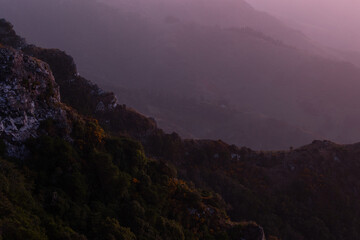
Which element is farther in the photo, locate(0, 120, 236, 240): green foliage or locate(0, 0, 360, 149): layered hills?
locate(0, 0, 360, 149): layered hills

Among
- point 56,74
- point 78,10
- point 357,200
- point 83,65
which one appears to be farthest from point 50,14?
point 357,200

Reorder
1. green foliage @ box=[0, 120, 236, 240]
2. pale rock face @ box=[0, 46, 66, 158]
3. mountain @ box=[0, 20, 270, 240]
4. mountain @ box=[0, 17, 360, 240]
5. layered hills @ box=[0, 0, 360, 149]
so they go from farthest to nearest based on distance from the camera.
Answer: layered hills @ box=[0, 0, 360, 149] < pale rock face @ box=[0, 46, 66, 158] < mountain @ box=[0, 17, 360, 240] < mountain @ box=[0, 20, 270, 240] < green foliage @ box=[0, 120, 236, 240]

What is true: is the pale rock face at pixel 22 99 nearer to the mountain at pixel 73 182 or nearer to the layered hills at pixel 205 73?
the mountain at pixel 73 182

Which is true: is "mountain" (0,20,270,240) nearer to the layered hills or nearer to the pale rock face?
the pale rock face

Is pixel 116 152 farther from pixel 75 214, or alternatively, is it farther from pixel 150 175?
pixel 75 214

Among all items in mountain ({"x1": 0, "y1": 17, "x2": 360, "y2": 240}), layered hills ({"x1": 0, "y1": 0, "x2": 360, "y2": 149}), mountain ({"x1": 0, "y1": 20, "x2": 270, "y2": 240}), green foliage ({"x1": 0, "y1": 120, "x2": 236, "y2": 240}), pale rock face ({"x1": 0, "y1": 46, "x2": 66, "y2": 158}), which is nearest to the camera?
green foliage ({"x1": 0, "y1": 120, "x2": 236, "y2": 240})

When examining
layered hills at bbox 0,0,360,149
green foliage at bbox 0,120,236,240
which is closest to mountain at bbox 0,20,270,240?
green foliage at bbox 0,120,236,240

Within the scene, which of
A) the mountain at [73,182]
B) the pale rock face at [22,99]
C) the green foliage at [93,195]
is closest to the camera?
the green foliage at [93,195]

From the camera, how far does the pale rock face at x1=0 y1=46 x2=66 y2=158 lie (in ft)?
33.0

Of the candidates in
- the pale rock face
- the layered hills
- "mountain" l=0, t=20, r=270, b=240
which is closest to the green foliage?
"mountain" l=0, t=20, r=270, b=240

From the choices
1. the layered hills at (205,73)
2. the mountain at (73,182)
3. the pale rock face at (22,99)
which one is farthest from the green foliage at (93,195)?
the layered hills at (205,73)

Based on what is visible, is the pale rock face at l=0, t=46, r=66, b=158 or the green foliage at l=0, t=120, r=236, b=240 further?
the pale rock face at l=0, t=46, r=66, b=158

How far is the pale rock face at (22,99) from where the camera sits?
A: 10.1 m

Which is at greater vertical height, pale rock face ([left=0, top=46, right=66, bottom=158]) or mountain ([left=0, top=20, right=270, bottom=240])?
pale rock face ([left=0, top=46, right=66, bottom=158])
